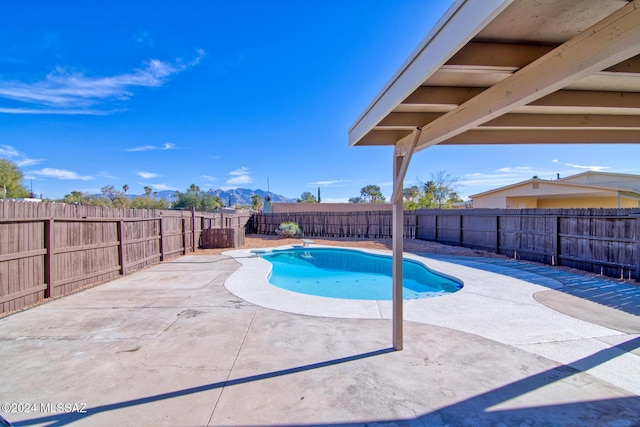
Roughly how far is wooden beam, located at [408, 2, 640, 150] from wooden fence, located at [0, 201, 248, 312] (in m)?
6.51

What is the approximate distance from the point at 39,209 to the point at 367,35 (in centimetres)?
941

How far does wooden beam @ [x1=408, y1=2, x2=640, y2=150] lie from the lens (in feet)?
4.42

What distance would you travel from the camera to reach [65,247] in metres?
5.58

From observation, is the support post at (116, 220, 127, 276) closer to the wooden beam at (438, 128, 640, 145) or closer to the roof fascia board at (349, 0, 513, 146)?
the roof fascia board at (349, 0, 513, 146)

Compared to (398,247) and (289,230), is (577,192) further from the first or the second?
(398,247)

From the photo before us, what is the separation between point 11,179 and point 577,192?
134 feet

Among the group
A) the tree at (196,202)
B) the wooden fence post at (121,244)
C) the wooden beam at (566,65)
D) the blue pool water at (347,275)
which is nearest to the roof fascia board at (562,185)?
the blue pool water at (347,275)

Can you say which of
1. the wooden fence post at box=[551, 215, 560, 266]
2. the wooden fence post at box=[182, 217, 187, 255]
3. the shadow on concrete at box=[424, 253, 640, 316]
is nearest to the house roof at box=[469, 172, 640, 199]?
the wooden fence post at box=[551, 215, 560, 266]

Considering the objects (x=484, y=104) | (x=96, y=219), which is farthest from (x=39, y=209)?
(x=484, y=104)

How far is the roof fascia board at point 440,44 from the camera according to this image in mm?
1351

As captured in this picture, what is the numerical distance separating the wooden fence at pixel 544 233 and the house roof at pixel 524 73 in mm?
4760

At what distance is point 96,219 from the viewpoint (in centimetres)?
641

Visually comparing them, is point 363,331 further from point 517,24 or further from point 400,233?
point 517,24

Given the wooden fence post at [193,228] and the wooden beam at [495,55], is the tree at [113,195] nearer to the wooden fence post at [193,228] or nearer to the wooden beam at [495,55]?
the wooden fence post at [193,228]
